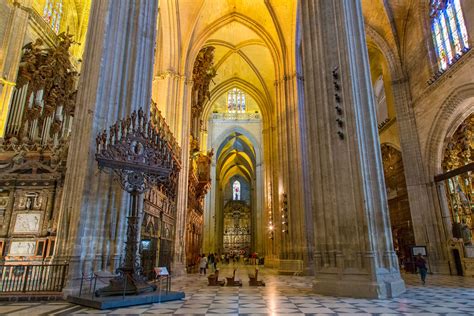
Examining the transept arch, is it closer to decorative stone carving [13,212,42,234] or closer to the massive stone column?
the massive stone column

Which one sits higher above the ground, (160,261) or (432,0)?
(432,0)

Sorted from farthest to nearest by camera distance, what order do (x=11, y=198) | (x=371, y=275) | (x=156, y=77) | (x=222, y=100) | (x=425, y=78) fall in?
(x=222, y=100)
(x=156, y=77)
(x=425, y=78)
(x=11, y=198)
(x=371, y=275)

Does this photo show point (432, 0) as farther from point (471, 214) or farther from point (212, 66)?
point (212, 66)

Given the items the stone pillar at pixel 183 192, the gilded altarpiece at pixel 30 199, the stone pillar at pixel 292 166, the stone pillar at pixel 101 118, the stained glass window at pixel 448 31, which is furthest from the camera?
the stone pillar at pixel 292 166

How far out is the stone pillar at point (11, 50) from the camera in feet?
39.3

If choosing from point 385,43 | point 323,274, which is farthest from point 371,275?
point 385,43

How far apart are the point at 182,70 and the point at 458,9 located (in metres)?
12.9

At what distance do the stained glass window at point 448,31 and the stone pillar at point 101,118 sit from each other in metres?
12.5

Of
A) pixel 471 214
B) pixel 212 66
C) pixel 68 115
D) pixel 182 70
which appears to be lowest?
pixel 471 214

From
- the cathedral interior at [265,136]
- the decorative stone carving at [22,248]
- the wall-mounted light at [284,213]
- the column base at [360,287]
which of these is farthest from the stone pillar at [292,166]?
the decorative stone carving at [22,248]

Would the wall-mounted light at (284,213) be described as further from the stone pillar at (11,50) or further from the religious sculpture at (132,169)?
the stone pillar at (11,50)

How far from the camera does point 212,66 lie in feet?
76.8

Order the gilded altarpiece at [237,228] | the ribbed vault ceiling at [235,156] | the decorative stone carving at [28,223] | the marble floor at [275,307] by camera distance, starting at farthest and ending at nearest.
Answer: the gilded altarpiece at [237,228], the ribbed vault ceiling at [235,156], the decorative stone carving at [28,223], the marble floor at [275,307]

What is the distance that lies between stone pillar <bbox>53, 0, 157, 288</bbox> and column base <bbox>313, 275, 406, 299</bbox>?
4846mm
